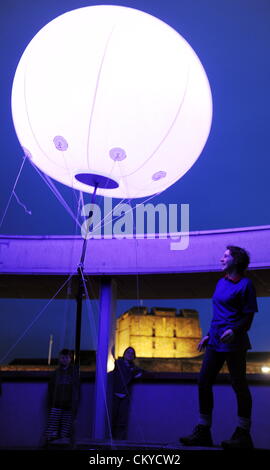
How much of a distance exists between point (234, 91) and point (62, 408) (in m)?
64.3

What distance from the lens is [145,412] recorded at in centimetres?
643

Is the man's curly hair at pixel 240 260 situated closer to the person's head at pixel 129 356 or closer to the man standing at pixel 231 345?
the man standing at pixel 231 345

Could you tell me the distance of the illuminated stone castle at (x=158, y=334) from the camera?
3856 centimetres

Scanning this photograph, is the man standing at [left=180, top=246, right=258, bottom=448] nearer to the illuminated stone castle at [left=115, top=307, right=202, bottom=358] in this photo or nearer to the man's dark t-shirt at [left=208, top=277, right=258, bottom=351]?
the man's dark t-shirt at [left=208, top=277, right=258, bottom=351]

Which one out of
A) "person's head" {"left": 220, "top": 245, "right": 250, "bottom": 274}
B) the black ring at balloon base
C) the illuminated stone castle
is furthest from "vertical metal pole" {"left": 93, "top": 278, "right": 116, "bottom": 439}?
the illuminated stone castle

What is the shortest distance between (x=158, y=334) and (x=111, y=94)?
3830 centimetres

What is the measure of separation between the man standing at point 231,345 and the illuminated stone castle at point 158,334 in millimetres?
36163

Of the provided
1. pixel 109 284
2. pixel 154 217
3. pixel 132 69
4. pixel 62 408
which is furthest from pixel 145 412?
pixel 132 69

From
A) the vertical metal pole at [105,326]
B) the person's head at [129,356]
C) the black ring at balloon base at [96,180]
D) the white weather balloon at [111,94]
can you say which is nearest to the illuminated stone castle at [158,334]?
the vertical metal pole at [105,326]

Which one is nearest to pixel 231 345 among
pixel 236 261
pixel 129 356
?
pixel 236 261

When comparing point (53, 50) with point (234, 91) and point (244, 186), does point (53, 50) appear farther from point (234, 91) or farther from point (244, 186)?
point (244, 186)

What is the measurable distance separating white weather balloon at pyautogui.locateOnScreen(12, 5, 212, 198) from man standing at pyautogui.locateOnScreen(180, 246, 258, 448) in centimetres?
135

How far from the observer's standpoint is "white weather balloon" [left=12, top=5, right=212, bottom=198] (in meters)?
3.29

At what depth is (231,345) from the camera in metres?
A: 2.98
